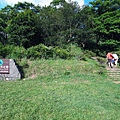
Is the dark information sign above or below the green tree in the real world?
below

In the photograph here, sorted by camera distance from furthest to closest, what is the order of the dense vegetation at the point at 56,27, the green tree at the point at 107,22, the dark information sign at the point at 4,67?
the green tree at the point at 107,22 → the dense vegetation at the point at 56,27 → the dark information sign at the point at 4,67

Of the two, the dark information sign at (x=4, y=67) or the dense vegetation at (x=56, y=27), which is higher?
the dense vegetation at (x=56, y=27)

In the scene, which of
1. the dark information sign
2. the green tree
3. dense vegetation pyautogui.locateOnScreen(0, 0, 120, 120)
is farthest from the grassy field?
the green tree

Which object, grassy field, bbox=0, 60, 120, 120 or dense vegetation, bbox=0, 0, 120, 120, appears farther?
dense vegetation, bbox=0, 0, 120, 120

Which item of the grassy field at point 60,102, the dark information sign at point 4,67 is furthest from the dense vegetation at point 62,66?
the dark information sign at point 4,67

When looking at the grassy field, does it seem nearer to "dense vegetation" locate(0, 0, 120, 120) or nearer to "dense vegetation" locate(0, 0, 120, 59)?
"dense vegetation" locate(0, 0, 120, 120)

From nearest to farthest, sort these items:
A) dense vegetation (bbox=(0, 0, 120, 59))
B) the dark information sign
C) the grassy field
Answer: the grassy field < the dark information sign < dense vegetation (bbox=(0, 0, 120, 59))

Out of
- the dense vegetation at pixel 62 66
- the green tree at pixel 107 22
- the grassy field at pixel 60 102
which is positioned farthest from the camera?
the green tree at pixel 107 22

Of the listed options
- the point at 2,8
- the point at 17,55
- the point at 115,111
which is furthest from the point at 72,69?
the point at 2,8

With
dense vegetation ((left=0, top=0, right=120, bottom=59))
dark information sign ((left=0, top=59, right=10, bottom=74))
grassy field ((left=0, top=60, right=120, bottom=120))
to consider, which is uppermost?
dense vegetation ((left=0, top=0, right=120, bottom=59))

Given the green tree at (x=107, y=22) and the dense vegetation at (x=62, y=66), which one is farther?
the green tree at (x=107, y=22)

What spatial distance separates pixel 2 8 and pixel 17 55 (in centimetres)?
1520

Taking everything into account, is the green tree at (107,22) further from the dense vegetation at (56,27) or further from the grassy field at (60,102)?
the grassy field at (60,102)

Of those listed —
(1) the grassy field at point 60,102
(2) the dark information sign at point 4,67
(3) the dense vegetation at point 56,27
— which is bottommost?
(1) the grassy field at point 60,102
